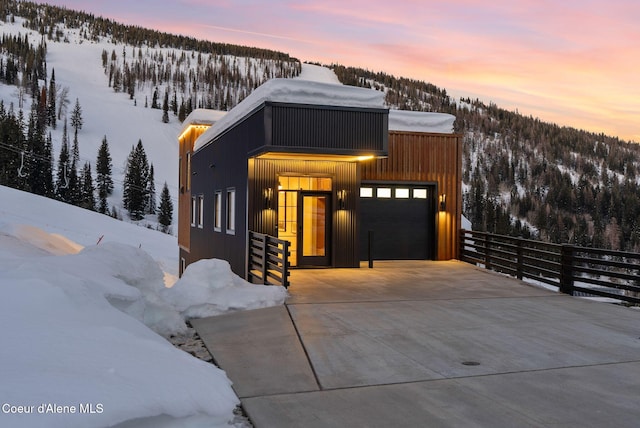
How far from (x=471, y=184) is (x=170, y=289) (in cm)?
8944

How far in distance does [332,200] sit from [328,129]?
211cm

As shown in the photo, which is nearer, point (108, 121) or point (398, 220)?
point (398, 220)

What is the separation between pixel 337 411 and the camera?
4.49 metres

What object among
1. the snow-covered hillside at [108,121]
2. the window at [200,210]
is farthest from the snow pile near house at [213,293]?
the snow-covered hillside at [108,121]

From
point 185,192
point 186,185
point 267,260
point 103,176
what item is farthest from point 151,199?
point 267,260

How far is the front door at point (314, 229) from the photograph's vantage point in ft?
43.8

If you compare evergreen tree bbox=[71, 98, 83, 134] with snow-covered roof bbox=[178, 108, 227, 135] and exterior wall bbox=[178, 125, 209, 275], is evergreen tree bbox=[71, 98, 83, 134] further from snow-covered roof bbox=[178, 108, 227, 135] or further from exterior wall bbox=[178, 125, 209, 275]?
snow-covered roof bbox=[178, 108, 227, 135]

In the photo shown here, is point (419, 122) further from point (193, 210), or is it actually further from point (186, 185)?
point (186, 185)

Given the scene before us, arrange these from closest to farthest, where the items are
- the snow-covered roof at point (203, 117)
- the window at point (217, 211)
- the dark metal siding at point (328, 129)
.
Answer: the dark metal siding at point (328, 129), the window at point (217, 211), the snow-covered roof at point (203, 117)

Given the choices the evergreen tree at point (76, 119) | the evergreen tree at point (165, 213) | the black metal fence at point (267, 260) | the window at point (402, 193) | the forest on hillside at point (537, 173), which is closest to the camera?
the black metal fence at point (267, 260)

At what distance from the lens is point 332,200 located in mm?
13430

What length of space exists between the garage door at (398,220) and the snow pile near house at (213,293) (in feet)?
21.2

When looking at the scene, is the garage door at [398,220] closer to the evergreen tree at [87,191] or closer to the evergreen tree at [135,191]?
the evergreen tree at [87,191]

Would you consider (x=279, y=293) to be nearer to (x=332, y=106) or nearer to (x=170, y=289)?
(x=170, y=289)
